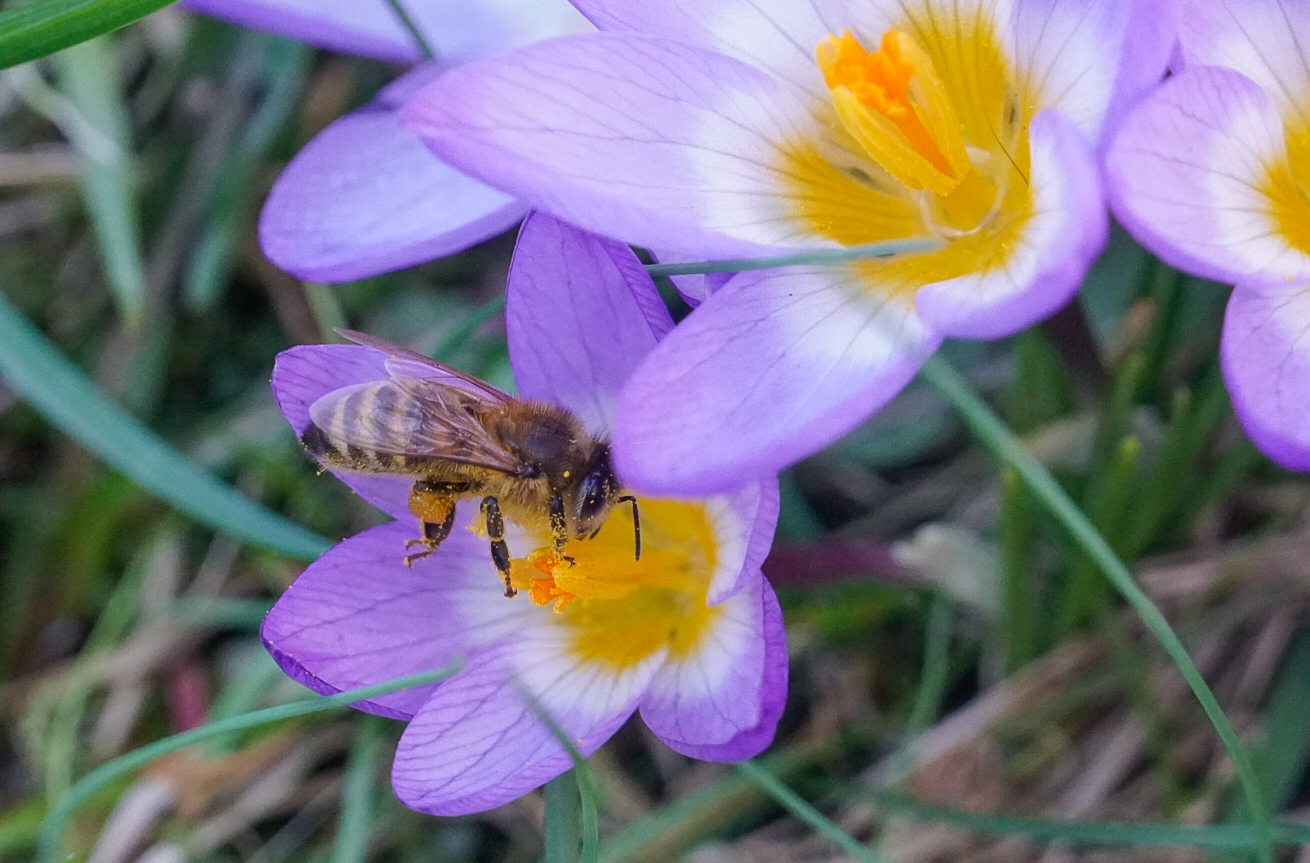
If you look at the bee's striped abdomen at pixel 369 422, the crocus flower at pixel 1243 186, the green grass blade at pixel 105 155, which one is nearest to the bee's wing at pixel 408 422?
the bee's striped abdomen at pixel 369 422

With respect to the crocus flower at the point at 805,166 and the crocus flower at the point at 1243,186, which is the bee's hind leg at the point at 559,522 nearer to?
the crocus flower at the point at 805,166

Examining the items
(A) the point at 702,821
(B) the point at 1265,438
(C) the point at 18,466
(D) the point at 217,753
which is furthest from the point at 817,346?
(C) the point at 18,466

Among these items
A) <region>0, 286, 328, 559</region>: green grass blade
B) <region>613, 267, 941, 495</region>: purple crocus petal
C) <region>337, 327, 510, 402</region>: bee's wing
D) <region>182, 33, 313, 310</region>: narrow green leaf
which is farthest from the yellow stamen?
<region>182, 33, 313, 310</region>: narrow green leaf

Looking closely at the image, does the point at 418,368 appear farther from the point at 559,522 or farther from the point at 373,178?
the point at 373,178

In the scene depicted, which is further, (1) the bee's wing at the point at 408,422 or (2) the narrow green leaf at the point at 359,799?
(2) the narrow green leaf at the point at 359,799

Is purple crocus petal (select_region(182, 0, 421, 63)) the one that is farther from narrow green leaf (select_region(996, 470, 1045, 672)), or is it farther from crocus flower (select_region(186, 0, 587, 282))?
narrow green leaf (select_region(996, 470, 1045, 672))

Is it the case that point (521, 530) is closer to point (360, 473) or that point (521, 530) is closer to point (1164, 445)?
point (360, 473)
